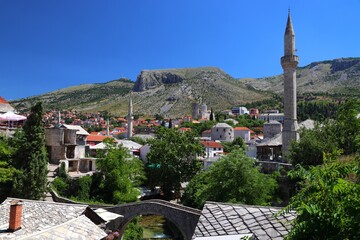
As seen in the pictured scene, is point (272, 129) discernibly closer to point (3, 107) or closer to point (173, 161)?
point (173, 161)

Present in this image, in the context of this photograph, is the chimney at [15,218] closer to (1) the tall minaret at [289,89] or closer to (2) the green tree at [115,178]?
(2) the green tree at [115,178]

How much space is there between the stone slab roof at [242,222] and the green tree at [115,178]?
26.3 metres

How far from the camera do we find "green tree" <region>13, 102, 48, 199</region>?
26453mm

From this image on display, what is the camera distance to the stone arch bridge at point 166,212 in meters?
21.9

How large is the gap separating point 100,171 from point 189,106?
14212 centimetres

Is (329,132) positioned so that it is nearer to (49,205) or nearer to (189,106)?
(49,205)

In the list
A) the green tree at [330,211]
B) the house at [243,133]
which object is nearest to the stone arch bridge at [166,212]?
the green tree at [330,211]

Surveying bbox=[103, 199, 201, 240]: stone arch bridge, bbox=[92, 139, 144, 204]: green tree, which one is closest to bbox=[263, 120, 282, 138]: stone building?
bbox=[92, 139, 144, 204]: green tree

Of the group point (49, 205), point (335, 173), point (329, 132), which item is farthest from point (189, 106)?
point (335, 173)

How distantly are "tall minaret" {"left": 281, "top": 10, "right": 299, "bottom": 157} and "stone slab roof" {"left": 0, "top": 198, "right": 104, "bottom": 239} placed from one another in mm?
28244

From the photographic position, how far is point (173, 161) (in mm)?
39906

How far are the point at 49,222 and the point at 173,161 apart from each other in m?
26.2

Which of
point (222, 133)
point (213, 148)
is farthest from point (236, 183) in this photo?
point (222, 133)

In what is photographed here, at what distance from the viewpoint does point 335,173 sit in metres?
4.19
